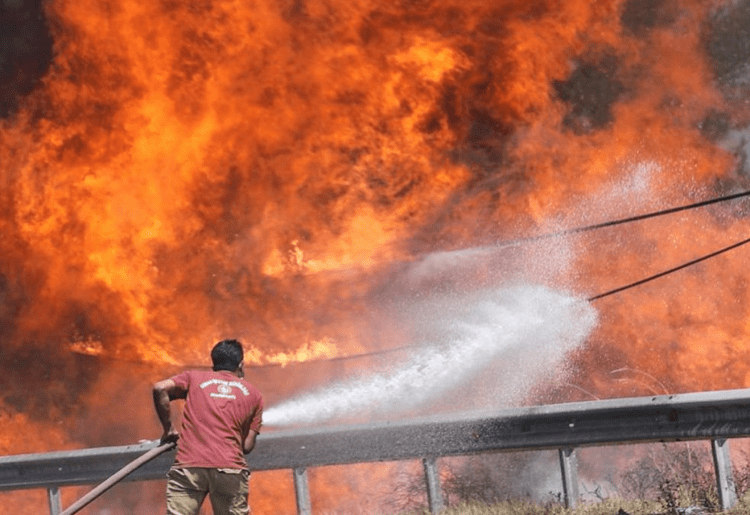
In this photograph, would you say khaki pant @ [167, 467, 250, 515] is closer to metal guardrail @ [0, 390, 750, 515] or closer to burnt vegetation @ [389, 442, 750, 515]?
metal guardrail @ [0, 390, 750, 515]

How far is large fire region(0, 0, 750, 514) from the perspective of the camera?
13938 mm

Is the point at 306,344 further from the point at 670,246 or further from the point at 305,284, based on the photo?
the point at 670,246

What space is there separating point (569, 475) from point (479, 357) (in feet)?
17.6

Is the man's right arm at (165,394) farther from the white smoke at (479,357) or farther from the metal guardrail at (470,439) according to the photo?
the white smoke at (479,357)

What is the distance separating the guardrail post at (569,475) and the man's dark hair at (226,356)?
259 cm

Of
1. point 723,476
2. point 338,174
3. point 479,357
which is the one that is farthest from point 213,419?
point 338,174

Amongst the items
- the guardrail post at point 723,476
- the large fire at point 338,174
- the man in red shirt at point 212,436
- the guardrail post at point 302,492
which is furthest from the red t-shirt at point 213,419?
the large fire at point 338,174

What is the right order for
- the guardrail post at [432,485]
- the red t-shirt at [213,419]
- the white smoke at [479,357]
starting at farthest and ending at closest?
the white smoke at [479,357], the guardrail post at [432,485], the red t-shirt at [213,419]

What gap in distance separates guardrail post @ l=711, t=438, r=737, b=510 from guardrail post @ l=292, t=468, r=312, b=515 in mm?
2897

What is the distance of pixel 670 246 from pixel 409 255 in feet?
9.62

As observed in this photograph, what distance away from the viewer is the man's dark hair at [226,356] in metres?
6.78

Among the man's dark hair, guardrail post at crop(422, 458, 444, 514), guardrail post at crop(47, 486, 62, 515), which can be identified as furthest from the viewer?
guardrail post at crop(47, 486, 62, 515)

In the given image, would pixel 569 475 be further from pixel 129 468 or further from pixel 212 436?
pixel 129 468

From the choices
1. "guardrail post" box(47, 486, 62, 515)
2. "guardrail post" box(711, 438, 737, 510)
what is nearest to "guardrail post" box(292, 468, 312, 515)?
"guardrail post" box(47, 486, 62, 515)
